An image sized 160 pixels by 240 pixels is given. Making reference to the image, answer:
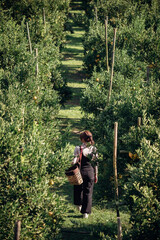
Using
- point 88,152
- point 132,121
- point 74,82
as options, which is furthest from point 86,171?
point 74,82

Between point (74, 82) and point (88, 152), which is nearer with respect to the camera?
point (88, 152)

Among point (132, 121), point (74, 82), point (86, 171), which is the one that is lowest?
point (74, 82)

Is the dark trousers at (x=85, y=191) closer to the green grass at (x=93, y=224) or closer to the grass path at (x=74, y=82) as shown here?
the green grass at (x=93, y=224)

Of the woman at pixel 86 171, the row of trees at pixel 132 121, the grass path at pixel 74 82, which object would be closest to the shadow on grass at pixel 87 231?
the woman at pixel 86 171

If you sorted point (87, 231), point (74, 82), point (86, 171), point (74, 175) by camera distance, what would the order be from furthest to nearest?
point (74, 82) < point (86, 171) < point (87, 231) < point (74, 175)

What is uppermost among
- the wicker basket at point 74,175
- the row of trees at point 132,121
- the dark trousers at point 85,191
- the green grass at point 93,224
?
A: the row of trees at point 132,121

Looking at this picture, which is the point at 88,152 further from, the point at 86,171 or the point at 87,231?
the point at 87,231

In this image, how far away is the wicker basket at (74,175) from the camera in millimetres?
7023

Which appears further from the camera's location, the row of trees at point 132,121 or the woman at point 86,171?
the woman at point 86,171

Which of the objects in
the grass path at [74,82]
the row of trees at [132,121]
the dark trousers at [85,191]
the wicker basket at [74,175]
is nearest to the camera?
the row of trees at [132,121]

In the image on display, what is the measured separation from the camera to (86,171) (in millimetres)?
7480

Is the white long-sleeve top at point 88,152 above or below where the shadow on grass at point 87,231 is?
above

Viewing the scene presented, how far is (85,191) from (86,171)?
0.52m

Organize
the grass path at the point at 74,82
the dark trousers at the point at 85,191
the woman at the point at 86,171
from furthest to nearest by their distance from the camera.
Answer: the grass path at the point at 74,82 < the dark trousers at the point at 85,191 < the woman at the point at 86,171
